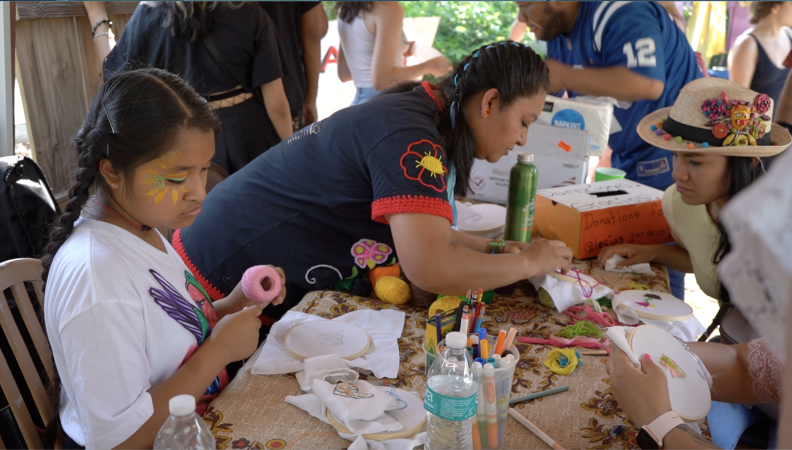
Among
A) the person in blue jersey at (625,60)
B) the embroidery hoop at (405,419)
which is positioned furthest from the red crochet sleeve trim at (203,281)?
the person in blue jersey at (625,60)

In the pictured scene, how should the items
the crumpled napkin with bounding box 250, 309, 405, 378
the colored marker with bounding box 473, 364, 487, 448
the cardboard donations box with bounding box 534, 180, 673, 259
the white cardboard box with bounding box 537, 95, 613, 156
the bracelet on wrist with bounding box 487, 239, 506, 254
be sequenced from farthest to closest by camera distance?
the white cardboard box with bounding box 537, 95, 613, 156 < the cardboard donations box with bounding box 534, 180, 673, 259 < the bracelet on wrist with bounding box 487, 239, 506, 254 < the crumpled napkin with bounding box 250, 309, 405, 378 < the colored marker with bounding box 473, 364, 487, 448

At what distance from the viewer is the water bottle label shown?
88 cm

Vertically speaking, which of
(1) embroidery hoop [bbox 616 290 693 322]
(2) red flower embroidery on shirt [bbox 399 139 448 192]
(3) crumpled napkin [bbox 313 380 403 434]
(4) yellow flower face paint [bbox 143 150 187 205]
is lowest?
(1) embroidery hoop [bbox 616 290 693 322]

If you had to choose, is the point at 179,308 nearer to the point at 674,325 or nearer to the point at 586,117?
the point at 674,325

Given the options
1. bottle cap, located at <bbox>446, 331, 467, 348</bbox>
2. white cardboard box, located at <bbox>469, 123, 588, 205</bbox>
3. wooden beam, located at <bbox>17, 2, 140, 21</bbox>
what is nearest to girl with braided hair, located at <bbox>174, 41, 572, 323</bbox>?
bottle cap, located at <bbox>446, 331, 467, 348</bbox>

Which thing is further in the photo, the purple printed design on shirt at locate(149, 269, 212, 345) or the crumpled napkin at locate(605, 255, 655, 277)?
the crumpled napkin at locate(605, 255, 655, 277)

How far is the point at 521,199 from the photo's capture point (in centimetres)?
184

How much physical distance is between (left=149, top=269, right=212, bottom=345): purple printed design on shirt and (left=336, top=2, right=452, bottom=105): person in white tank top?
193cm

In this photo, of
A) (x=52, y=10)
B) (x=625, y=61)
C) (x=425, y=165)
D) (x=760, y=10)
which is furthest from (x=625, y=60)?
(x=52, y=10)

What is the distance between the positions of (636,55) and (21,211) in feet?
7.80

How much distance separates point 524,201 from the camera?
184 cm

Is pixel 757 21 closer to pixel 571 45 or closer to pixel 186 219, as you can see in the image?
pixel 571 45

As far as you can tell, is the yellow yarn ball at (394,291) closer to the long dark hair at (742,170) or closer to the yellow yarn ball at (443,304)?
the yellow yarn ball at (443,304)

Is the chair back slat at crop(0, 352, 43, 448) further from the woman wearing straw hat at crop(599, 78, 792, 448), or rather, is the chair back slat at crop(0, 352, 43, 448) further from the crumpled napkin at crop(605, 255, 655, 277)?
the crumpled napkin at crop(605, 255, 655, 277)
